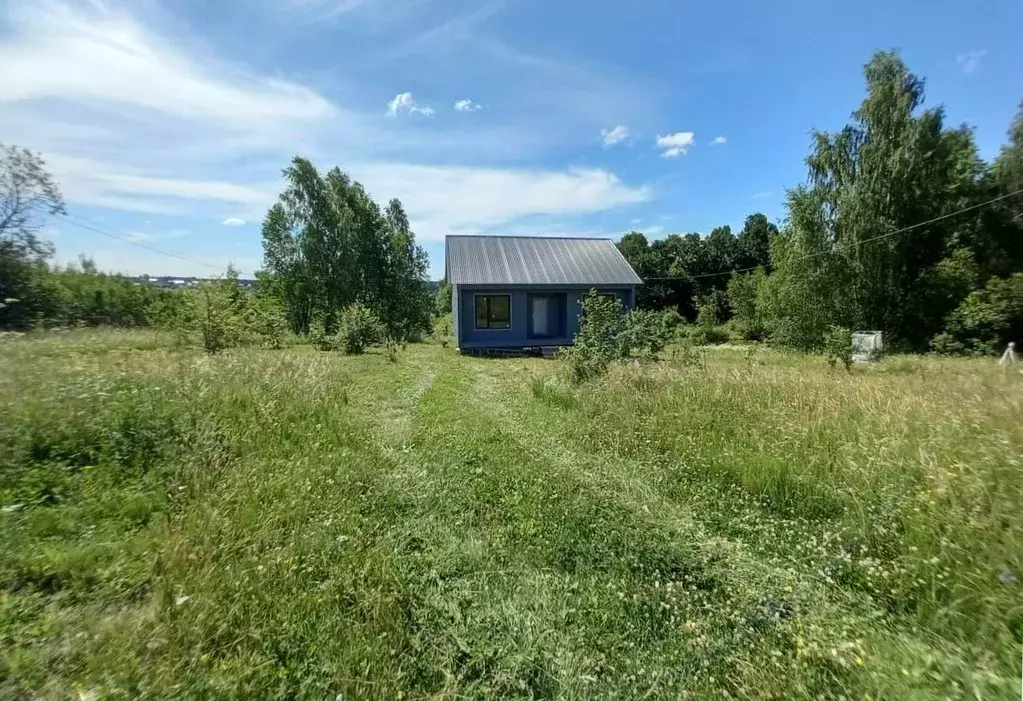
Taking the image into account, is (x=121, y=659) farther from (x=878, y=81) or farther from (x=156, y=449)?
(x=878, y=81)

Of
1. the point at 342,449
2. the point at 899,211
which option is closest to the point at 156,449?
the point at 342,449

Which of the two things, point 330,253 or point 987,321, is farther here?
point 330,253

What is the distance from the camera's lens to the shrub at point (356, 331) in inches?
673

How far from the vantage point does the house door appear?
19.6 metres

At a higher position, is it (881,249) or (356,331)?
(881,249)

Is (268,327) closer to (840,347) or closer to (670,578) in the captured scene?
(670,578)

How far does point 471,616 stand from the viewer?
2738mm

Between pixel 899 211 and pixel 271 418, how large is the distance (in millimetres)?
24415

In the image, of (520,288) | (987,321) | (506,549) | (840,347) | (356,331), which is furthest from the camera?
(520,288)

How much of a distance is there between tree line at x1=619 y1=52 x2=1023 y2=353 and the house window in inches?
503

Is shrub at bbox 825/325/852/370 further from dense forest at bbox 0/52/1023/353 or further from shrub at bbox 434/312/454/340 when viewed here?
shrub at bbox 434/312/454/340

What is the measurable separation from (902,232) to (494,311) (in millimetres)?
17286

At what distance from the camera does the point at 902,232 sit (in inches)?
755

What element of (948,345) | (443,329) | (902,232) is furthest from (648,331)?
(443,329)
